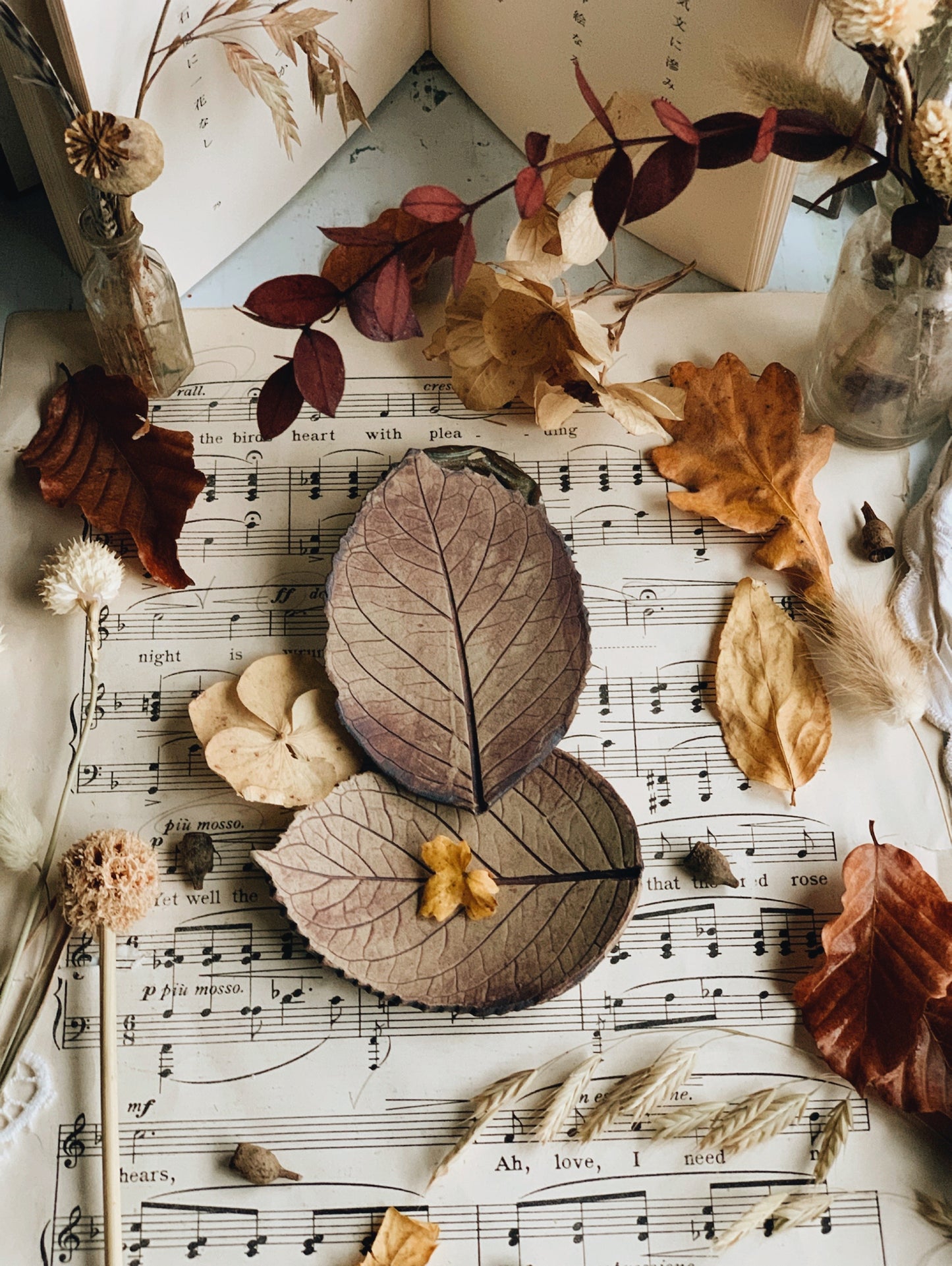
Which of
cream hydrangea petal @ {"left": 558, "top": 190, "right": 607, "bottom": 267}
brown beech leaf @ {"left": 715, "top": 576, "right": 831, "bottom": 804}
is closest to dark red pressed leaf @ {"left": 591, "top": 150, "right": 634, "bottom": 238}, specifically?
cream hydrangea petal @ {"left": 558, "top": 190, "right": 607, "bottom": 267}

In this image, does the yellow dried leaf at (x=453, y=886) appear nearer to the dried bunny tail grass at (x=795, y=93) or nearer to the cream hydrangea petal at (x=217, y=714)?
the cream hydrangea petal at (x=217, y=714)

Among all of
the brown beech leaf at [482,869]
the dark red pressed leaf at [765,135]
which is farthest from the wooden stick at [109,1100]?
the dark red pressed leaf at [765,135]

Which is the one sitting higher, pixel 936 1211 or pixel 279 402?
pixel 279 402

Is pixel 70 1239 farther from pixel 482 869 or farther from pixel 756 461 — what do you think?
pixel 756 461

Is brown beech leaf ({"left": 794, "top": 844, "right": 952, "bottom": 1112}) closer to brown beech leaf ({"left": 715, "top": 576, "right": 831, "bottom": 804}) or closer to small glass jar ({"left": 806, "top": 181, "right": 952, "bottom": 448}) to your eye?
brown beech leaf ({"left": 715, "top": 576, "right": 831, "bottom": 804})

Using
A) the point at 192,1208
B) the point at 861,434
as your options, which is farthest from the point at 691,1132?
the point at 861,434

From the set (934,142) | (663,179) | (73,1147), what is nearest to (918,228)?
(934,142)

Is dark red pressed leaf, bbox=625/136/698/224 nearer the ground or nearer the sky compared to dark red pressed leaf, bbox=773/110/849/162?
nearer the ground
